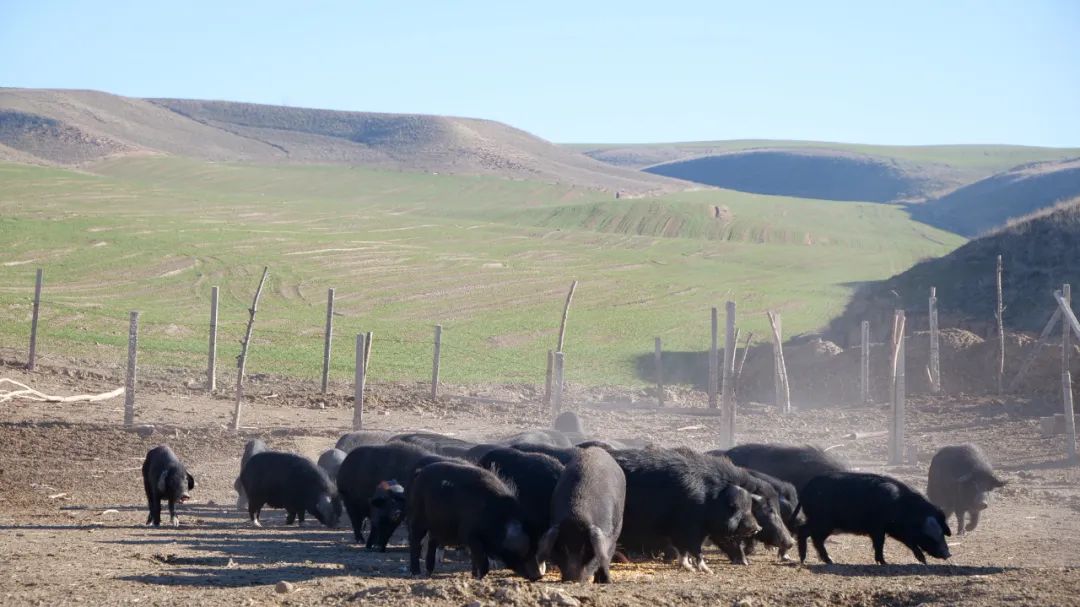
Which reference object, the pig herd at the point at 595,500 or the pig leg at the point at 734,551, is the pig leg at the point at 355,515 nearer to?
the pig herd at the point at 595,500

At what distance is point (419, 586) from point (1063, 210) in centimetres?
3219

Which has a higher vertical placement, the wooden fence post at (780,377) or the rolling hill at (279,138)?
the rolling hill at (279,138)

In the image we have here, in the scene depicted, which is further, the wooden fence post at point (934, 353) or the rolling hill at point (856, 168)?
the rolling hill at point (856, 168)

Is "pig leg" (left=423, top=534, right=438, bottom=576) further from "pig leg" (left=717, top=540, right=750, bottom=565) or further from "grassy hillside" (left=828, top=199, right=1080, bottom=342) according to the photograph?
"grassy hillside" (left=828, top=199, right=1080, bottom=342)

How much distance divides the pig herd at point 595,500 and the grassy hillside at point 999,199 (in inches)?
3508

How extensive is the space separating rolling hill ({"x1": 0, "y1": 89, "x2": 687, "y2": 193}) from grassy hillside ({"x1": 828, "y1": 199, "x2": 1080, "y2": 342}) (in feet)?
247

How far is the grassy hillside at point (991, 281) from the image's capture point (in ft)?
105

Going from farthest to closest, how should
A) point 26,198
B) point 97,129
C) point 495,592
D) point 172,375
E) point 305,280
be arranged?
point 97,129
point 26,198
point 305,280
point 172,375
point 495,592

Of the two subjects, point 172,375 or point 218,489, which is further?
point 172,375

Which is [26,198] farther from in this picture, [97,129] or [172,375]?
[97,129]

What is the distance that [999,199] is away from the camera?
10681cm

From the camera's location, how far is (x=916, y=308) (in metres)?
34.1

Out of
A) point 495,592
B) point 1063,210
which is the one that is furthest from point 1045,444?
point 1063,210

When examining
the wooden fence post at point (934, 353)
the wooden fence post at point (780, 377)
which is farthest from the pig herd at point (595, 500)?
the wooden fence post at point (934, 353)
